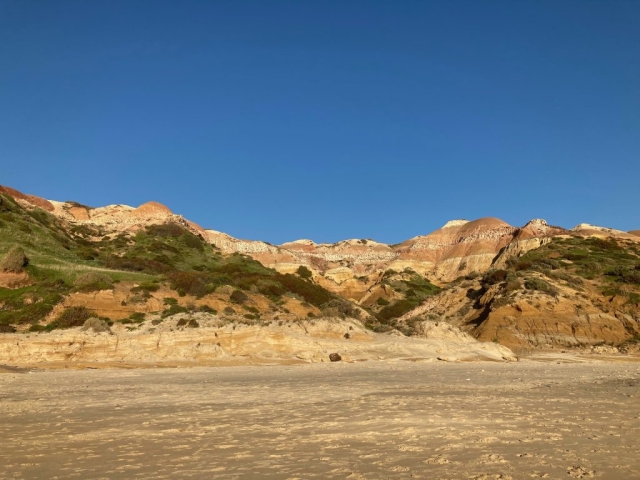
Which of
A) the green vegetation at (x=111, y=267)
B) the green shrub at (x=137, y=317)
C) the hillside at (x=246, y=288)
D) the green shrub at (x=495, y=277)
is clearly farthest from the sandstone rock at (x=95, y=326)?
the green shrub at (x=495, y=277)

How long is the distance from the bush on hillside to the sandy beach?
68.4ft

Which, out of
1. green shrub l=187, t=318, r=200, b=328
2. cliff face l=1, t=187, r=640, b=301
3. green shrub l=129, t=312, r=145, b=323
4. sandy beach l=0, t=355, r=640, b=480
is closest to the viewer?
sandy beach l=0, t=355, r=640, b=480

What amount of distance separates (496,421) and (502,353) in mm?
19256

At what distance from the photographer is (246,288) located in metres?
39.5

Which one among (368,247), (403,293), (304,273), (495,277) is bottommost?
(495,277)

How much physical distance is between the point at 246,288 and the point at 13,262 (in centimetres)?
1700

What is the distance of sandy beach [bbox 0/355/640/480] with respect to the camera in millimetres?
6195

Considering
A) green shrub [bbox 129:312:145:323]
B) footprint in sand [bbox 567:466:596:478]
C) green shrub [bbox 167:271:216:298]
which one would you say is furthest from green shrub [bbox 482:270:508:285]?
footprint in sand [bbox 567:466:596:478]

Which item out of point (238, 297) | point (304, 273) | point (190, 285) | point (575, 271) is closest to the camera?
point (190, 285)

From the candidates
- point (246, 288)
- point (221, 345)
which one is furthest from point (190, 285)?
point (221, 345)

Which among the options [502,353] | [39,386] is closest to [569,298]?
[502,353]

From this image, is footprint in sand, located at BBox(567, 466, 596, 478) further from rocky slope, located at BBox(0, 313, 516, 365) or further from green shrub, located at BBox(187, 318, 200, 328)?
green shrub, located at BBox(187, 318, 200, 328)

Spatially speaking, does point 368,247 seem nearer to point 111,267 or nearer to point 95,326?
point 111,267

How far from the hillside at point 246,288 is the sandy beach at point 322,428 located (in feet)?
47.8
